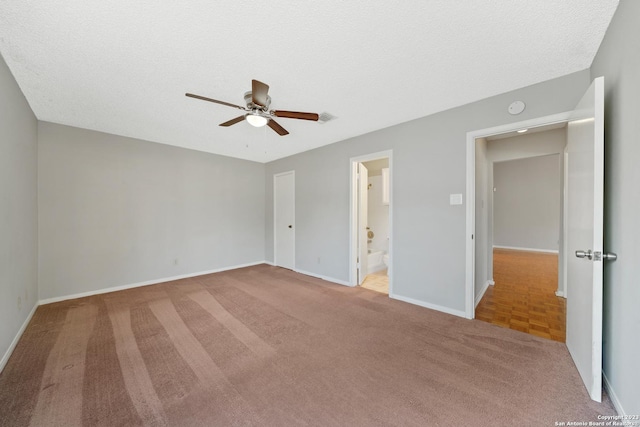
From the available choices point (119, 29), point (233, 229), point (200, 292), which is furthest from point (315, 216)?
point (119, 29)

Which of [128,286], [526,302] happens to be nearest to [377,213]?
[526,302]

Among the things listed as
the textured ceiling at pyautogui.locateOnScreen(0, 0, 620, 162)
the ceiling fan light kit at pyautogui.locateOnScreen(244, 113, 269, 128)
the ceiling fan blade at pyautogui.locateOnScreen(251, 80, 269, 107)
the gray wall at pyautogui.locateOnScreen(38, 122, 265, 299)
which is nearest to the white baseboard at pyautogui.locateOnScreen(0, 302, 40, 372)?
the gray wall at pyautogui.locateOnScreen(38, 122, 265, 299)

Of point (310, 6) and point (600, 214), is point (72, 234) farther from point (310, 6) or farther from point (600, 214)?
point (600, 214)

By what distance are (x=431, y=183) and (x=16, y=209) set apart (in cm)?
444

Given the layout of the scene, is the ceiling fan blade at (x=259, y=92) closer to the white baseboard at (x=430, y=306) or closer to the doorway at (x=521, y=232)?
the doorway at (x=521, y=232)

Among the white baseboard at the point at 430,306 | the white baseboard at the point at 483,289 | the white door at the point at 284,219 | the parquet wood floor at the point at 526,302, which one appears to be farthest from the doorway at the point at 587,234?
the white door at the point at 284,219

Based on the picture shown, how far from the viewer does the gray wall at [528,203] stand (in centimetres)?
680

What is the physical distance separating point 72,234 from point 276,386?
375 centimetres

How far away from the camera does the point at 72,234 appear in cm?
326

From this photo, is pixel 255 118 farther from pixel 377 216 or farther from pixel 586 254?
pixel 377 216

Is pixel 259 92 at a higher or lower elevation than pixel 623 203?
higher

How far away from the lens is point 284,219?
5.10 meters

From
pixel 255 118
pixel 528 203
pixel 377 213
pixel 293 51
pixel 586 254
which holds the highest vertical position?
pixel 293 51

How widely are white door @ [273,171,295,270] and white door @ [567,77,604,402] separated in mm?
3981
